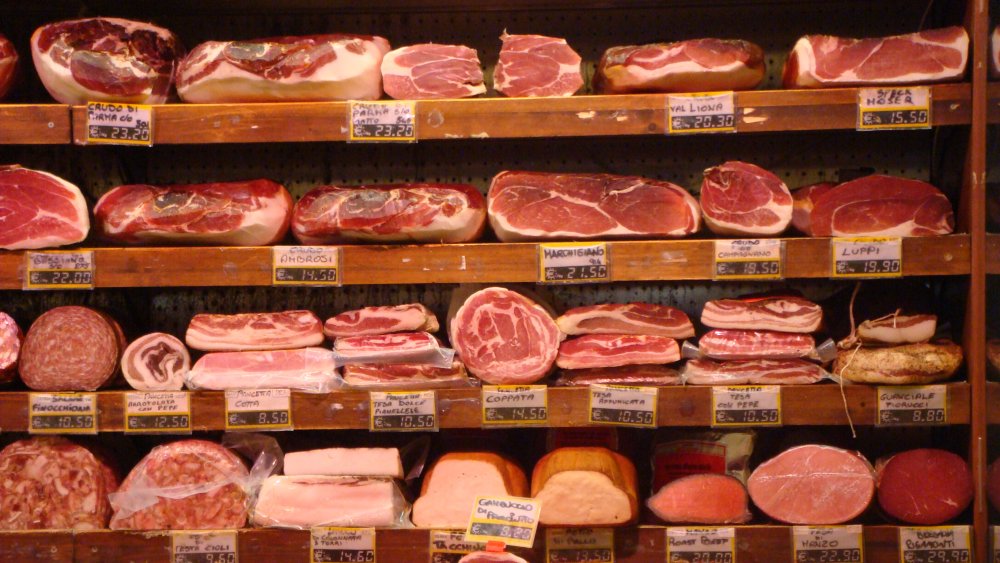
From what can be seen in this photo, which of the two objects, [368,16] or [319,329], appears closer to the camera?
[319,329]

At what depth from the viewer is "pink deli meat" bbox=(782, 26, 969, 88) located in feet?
8.47

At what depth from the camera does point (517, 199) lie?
2701 mm

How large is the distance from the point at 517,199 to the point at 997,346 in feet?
5.13

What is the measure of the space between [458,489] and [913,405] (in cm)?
145

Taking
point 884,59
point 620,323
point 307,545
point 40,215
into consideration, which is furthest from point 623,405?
point 40,215

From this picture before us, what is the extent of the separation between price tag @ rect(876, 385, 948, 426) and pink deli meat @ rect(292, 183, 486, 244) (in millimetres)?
1411

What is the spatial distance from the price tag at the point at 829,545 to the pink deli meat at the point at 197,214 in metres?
1.97

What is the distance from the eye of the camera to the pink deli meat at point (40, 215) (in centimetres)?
269

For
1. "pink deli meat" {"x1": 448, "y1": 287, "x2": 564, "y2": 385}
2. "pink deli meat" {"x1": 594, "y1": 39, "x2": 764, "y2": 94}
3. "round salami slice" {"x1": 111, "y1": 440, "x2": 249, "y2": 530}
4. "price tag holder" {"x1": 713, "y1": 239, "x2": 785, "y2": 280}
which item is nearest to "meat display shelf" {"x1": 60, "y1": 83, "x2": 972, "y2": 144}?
"pink deli meat" {"x1": 594, "y1": 39, "x2": 764, "y2": 94}

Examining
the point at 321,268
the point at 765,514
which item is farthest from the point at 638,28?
the point at 765,514

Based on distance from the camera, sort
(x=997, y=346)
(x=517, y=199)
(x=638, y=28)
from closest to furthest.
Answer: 1. (x=997, y=346)
2. (x=517, y=199)
3. (x=638, y=28)

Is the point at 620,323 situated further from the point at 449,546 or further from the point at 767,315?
the point at 449,546

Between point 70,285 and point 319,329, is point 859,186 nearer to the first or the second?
point 319,329

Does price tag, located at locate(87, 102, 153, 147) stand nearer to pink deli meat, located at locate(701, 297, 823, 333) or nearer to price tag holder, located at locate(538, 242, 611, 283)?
price tag holder, located at locate(538, 242, 611, 283)
